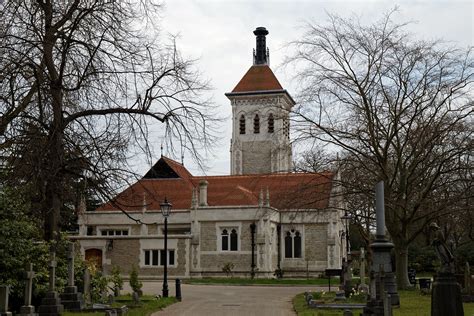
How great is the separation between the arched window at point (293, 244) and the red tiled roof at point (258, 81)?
65.2 ft

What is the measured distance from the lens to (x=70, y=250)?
1694 cm

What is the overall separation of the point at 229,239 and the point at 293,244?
16.6ft

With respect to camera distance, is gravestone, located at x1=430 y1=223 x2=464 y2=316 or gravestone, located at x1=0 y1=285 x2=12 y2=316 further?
gravestone, located at x1=430 y1=223 x2=464 y2=316

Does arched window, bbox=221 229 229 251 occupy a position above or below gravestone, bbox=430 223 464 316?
above

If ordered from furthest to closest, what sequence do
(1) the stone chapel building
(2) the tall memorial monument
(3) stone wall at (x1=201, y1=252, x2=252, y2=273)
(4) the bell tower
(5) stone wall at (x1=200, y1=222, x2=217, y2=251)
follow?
(4) the bell tower < (5) stone wall at (x1=200, y1=222, x2=217, y2=251) < (3) stone wall at (x1=201, y1=252, x2=252, y2=273) < (1) the stone chapel building < (2) the tall memorial monument

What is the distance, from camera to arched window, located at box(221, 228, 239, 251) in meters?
44.6

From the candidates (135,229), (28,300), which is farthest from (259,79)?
(28,300)

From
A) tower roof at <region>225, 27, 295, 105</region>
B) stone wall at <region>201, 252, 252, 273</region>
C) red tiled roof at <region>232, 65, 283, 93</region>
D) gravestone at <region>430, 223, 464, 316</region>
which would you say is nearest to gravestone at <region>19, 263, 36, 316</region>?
gravestone at <region>430, 223, 464, 316</region>

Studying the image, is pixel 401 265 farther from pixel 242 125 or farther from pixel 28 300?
pixel 242 125

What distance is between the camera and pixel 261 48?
69.6 meters

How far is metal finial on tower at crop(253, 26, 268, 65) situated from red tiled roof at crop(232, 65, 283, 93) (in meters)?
1.92

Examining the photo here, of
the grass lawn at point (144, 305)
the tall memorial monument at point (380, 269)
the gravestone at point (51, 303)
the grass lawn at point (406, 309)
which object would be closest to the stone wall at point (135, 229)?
the grass lawn at point (144, 305)

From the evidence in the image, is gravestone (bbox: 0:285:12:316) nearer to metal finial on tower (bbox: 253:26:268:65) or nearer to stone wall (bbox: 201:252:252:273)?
stone wall (bbox: 201:252:252:273)

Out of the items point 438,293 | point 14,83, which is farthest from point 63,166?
point 438,293
